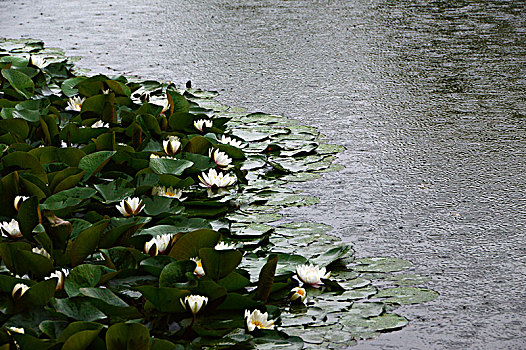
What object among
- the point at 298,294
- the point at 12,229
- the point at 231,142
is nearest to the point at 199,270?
the point at 298,294

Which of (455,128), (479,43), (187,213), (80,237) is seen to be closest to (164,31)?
(479,43)

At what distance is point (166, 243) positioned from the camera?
6.61 ft

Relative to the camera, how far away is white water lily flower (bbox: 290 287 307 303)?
192 centimetres

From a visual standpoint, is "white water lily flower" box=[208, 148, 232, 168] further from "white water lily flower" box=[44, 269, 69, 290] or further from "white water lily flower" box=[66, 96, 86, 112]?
"white water lily flower" box=[44, 269, 69, 290]

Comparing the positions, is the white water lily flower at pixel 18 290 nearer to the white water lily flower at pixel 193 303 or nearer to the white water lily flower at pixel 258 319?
the white water lily flower at pixel 193 303

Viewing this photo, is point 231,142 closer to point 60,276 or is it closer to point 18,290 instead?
point 60,276

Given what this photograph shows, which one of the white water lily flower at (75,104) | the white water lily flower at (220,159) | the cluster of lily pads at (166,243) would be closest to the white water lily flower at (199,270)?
the cluster of lily pads at (166,243)

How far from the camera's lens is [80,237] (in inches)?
78.0

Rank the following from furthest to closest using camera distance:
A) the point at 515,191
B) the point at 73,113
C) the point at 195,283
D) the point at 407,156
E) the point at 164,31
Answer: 1. the point at 164,31
2. the point at 73,113
3. the point at 407,156
4. the point at 515,191
5. the point at 195,283

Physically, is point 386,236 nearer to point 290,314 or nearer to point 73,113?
point 290,314

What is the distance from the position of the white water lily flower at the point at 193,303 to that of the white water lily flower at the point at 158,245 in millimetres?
262

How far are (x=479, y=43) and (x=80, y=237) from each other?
387 cm

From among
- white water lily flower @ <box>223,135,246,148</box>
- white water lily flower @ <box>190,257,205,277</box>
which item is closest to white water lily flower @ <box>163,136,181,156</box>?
white water lily flower @ <box>223,135,246,148</box>

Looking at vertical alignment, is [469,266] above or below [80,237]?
below
